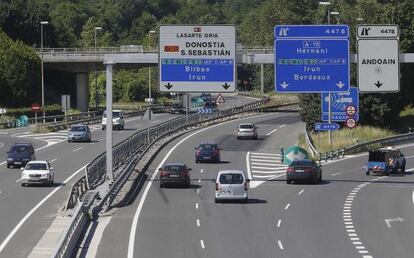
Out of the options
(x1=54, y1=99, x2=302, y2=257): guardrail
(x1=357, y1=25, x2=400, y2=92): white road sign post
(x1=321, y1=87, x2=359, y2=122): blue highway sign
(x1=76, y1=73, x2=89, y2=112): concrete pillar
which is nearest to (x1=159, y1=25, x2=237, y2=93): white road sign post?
(x1=54, y1=99, x2=302, y2=257): guardrail

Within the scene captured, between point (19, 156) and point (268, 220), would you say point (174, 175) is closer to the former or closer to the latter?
point (268, 220)

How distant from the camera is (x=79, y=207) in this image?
31266 mm

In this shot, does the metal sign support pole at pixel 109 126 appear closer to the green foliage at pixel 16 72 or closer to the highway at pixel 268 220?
the highway at pixel 268 220

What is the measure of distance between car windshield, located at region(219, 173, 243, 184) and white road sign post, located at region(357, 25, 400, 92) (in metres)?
6.90

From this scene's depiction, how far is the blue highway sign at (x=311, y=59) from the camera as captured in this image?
40.5m

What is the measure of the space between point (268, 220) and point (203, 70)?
9.63 meters

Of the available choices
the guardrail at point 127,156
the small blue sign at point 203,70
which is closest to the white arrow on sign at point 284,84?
the small blue sign at point 203,70

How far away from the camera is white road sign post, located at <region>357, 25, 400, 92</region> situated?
123 ft

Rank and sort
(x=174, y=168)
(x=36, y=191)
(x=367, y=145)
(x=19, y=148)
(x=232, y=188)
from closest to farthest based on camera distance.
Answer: (x=232, y=188) → (x=36, y=191) → (x=174, y=168) → (x=19, y=148) → (x=367, y=145)

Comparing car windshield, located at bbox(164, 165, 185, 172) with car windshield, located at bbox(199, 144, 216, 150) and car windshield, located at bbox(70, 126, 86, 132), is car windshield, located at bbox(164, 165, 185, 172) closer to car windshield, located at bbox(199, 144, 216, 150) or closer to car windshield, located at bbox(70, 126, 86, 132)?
car windshield, located at bbox(199, 144, 216, 150)

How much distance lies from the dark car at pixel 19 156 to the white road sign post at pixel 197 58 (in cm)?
1751

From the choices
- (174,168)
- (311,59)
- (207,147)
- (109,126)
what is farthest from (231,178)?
(207,147)

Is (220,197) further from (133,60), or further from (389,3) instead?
(389,3)

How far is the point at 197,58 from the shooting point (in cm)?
4144
